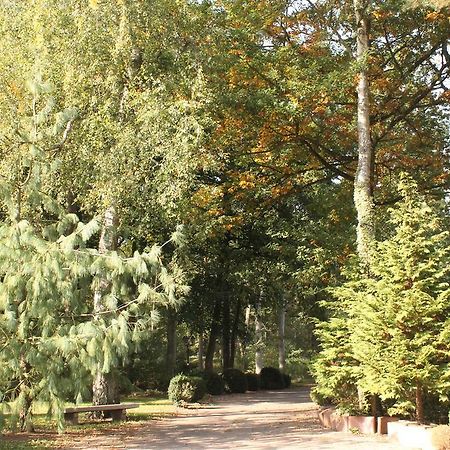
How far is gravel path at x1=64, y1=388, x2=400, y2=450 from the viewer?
32.9 ft

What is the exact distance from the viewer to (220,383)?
2411 cm

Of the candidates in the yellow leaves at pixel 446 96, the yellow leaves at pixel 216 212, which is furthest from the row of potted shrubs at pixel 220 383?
the yellow leaves at pixel 446 96

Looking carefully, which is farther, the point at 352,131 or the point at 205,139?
the point at 352,131

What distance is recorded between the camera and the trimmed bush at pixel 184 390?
18.3 meters

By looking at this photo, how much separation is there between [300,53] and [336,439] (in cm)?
970

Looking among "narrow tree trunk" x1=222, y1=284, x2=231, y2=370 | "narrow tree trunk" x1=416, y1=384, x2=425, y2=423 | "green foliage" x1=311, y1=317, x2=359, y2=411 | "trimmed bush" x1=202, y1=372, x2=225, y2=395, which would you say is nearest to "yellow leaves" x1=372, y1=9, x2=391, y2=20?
"green foliage" x1=311, y1=317, x2=359, y2=411

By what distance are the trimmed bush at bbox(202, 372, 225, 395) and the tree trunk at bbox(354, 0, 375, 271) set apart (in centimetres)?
1193

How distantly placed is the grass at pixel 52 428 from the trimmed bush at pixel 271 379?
40.0ft

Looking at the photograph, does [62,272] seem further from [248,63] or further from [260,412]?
[260,412]

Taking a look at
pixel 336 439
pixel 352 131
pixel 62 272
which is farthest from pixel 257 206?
pixel 62 272

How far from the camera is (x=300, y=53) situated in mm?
15953

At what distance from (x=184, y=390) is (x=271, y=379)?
1168cm

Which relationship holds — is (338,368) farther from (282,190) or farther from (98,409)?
(282,190)

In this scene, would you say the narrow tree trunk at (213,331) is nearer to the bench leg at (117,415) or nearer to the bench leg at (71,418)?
the bench leg at (117,415)
